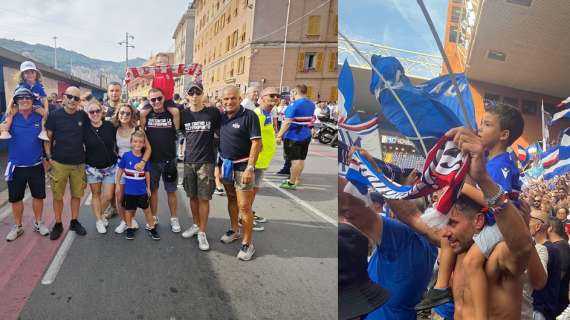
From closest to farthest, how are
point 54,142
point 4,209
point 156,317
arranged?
point 156,317 → point 54,142 → point 4,209

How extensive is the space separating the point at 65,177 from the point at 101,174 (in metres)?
0.37

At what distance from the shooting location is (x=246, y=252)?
3764 millimetres

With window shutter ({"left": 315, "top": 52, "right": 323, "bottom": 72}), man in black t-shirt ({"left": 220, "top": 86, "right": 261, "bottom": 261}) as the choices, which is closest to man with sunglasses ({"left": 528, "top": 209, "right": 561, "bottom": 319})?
man in black t-shirt ({"left": 220, "top": 86, "right": 261, "bottom": 261})

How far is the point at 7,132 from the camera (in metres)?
3.69

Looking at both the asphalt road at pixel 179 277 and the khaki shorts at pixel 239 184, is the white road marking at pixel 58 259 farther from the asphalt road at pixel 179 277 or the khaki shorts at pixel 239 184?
the khaki shorts at pixel 239 184

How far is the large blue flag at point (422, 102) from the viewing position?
925 mm

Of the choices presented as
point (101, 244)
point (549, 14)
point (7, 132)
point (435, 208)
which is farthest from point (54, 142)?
point (549, 14)

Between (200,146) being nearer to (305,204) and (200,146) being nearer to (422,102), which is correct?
(305,204)

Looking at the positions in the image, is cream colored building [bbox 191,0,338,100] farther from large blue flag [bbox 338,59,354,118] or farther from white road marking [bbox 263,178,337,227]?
large blue flag [bbox 338,59,354,118]

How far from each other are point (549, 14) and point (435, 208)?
0.54m

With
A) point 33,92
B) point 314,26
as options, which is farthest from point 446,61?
point 314,26

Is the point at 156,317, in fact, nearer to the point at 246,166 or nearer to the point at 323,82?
the point at 246,166

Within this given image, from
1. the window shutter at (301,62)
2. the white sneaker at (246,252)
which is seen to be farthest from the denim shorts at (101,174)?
the window shutter at (301,62)

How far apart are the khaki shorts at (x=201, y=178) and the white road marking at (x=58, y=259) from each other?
4.65 feet
